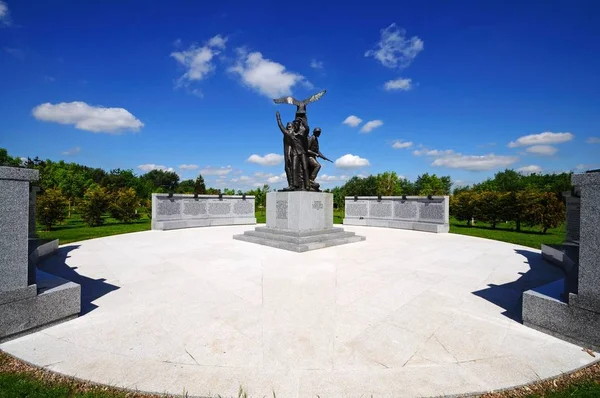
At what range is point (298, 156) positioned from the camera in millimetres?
11695

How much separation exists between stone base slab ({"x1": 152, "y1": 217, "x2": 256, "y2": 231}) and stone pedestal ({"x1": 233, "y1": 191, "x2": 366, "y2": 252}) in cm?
581

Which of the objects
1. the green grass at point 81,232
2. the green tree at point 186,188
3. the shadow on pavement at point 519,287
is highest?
the green tree at point 186,188

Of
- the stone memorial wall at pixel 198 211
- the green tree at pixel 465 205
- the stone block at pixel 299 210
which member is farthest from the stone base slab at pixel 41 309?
the green tree at pixel 465 205

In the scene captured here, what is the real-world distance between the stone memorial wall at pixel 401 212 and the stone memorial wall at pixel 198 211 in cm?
707

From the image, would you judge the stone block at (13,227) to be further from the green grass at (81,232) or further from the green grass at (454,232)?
the green grass at (454,232)

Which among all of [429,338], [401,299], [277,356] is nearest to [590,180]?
[429,338]

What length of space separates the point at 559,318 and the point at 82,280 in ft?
25.6

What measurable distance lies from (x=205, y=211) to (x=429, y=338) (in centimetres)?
1559

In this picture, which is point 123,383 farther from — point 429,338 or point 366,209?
point 366,209

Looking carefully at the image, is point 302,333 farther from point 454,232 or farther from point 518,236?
point 518,236

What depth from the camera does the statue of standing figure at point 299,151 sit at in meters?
11.6

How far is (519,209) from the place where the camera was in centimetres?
1656

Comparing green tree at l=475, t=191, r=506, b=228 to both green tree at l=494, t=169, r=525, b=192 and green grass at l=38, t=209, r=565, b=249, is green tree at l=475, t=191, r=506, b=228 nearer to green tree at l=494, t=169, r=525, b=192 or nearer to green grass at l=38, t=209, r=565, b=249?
green grass at l=38, t=209, r=565, b=249

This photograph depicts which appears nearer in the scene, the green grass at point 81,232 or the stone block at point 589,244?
the stone block at point 589,244
